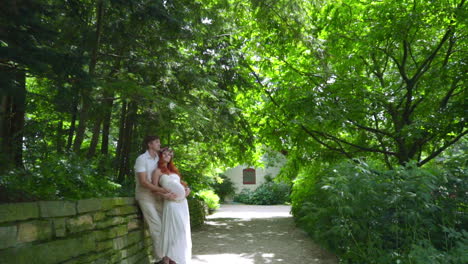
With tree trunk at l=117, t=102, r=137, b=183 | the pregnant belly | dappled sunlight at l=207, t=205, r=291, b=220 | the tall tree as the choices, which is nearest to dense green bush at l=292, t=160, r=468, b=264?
the pregnant belly

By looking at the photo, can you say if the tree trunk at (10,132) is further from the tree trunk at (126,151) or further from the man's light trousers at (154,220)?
the tree trunk at (126,151)

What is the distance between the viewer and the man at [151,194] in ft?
18.4

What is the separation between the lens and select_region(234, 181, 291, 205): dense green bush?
29.3m

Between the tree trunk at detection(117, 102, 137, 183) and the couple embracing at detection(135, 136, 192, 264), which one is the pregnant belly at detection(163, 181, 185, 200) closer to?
the couple embracing at detection(135, 136, 192, 264)

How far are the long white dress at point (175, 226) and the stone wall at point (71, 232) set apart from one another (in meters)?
0.51

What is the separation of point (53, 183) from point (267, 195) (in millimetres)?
26146

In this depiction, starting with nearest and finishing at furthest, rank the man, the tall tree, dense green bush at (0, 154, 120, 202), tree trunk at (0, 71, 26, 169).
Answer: dense green bush at (0, 154, 120, 202), tree trunk at (0, 71, 26, 169), the man, the tall tree

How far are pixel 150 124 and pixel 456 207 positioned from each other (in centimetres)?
586

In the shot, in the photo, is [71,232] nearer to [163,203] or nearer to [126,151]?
[163,203]

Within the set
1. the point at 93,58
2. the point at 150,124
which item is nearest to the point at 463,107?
the point at 150,124

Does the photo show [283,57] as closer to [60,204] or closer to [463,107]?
[463,107]

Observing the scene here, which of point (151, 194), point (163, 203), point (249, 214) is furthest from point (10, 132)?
point (249, 214)

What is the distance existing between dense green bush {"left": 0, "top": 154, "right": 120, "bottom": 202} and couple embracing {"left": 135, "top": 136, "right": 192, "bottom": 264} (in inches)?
23.5

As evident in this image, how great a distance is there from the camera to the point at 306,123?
910cm
